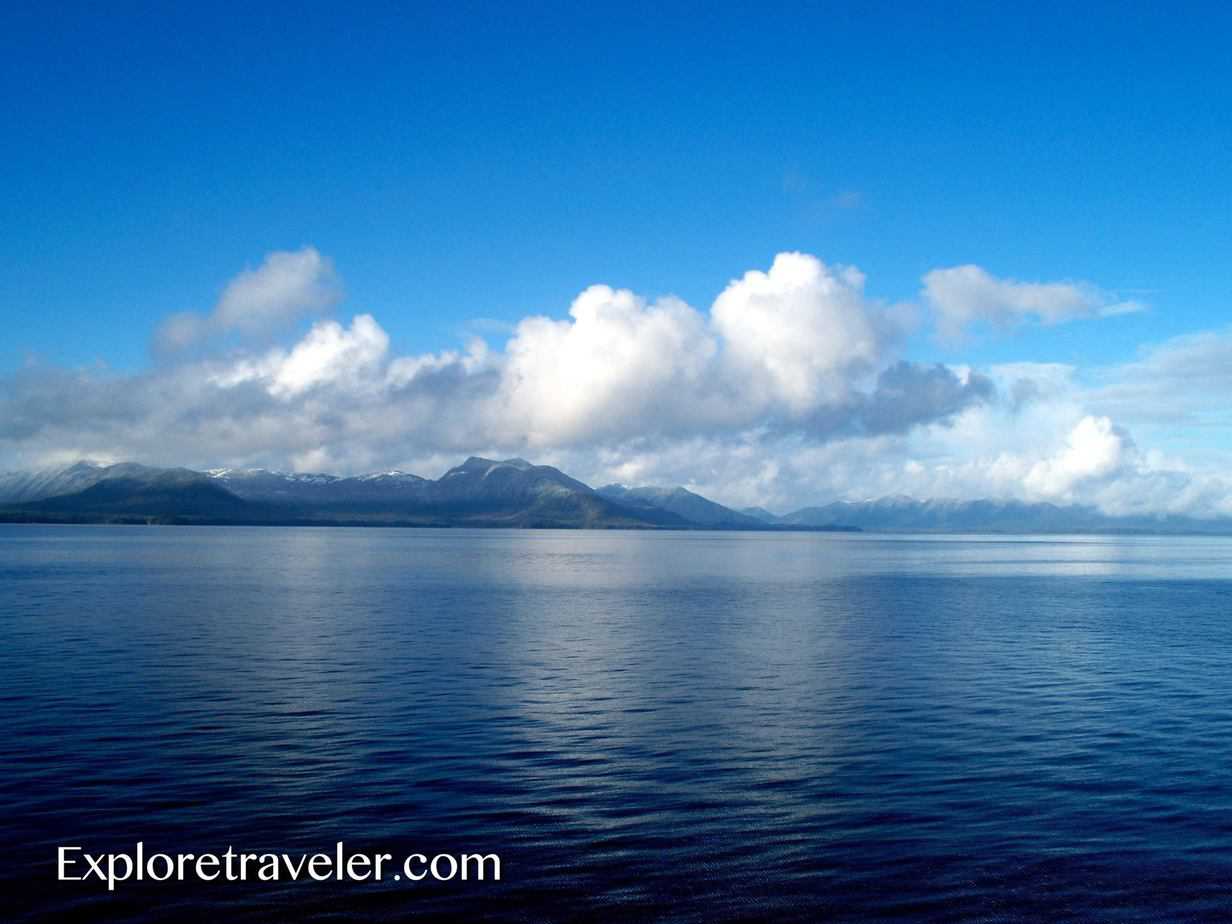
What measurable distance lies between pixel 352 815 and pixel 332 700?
1694 centimetres

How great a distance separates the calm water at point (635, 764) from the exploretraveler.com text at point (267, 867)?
52cm

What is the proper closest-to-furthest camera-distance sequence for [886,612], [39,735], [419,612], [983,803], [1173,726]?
[983,803]
[39,735]
[1173,726]
[419,612]
[886,612]

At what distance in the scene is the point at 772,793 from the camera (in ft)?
95.0

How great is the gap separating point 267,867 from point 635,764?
12.9 meters

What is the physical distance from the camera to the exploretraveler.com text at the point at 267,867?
2189 cm

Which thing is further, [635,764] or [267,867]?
[635,764]

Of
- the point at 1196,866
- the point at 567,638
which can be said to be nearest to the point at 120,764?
the point at 1196,866

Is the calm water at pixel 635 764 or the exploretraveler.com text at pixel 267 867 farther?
the exploretraveler.com text at pixel 267 867

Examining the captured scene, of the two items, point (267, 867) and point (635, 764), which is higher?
point (267, 867)

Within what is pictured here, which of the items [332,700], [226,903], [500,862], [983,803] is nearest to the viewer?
[226,903]

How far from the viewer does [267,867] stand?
22422mm

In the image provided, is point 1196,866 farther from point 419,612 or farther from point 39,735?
point 419,612

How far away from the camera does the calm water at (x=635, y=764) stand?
843 inches

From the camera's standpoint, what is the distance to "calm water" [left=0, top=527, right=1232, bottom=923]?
21422 mm
